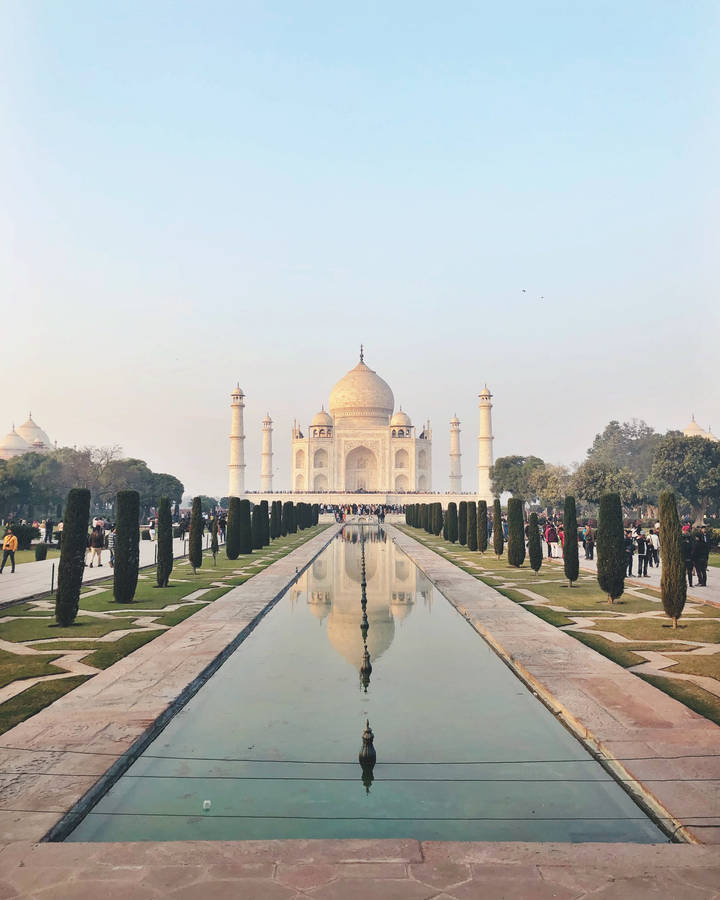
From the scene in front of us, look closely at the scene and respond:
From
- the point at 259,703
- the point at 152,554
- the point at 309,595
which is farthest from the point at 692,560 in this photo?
the point at 152,554

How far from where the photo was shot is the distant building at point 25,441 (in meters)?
83.4

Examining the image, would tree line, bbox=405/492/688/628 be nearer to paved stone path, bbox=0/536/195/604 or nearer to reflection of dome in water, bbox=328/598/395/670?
reflection of dome in water, bbox=328/598/395/670

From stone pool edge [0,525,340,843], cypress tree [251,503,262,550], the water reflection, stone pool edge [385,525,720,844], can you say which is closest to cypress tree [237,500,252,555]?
cypress tree [251,503,262,550]

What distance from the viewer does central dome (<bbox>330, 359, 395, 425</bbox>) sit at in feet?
254

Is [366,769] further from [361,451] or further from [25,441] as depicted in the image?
[25,441]

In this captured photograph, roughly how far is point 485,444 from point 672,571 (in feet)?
186

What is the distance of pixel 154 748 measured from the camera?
5.65 meters

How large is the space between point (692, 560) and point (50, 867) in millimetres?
13508

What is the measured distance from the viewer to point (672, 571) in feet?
34.0

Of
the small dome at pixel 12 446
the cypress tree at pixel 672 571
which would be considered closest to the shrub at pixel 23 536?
the cypress tree at pixel 672 571

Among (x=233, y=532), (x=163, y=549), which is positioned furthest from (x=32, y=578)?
(x=233, y=532)

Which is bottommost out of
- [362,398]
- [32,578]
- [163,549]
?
[32,578]

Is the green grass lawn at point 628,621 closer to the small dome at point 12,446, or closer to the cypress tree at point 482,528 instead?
the cypress tree at point 482,528

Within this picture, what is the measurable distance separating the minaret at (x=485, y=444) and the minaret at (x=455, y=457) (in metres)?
6.21
